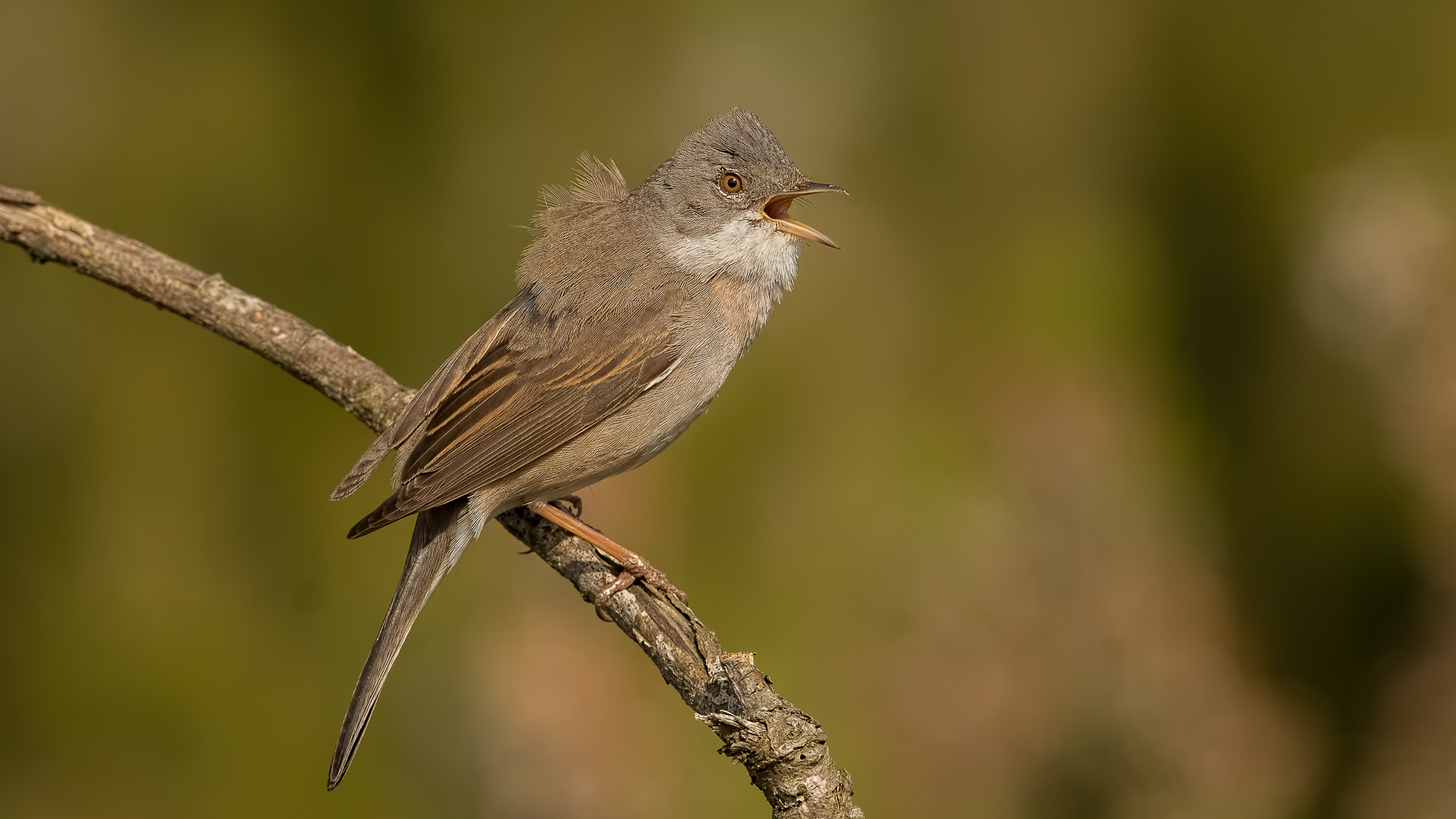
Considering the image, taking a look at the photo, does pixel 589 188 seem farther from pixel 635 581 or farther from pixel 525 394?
pixel 635 581

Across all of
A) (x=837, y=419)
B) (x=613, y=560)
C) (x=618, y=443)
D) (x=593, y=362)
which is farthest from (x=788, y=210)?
(x=837, y=419)

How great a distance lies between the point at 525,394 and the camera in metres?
4.32

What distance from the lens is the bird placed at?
4.16 metres

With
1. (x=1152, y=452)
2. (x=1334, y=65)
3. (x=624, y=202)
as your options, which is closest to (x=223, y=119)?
(x=624, y=202)

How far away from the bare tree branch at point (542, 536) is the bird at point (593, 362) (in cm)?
16

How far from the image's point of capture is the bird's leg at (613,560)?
4.12m

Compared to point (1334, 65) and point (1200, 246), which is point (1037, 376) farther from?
point (1334, 65)

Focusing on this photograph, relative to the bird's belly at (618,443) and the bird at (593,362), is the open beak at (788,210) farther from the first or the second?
the bird's belly at (618,443)

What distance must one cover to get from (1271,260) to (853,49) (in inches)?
110

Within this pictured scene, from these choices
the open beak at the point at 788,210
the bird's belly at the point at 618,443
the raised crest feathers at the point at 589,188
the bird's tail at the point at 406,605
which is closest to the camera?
the bird's tail at the point at 406,605

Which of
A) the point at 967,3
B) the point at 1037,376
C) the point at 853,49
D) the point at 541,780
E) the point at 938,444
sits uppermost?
the point at 967,3

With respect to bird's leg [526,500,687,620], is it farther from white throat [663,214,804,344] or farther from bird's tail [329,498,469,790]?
white throat [663,214,804,344]

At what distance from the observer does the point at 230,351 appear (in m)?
6.23

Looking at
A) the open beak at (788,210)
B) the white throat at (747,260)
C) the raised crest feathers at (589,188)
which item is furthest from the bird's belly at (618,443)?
the raised crest feathers at (589,188)
